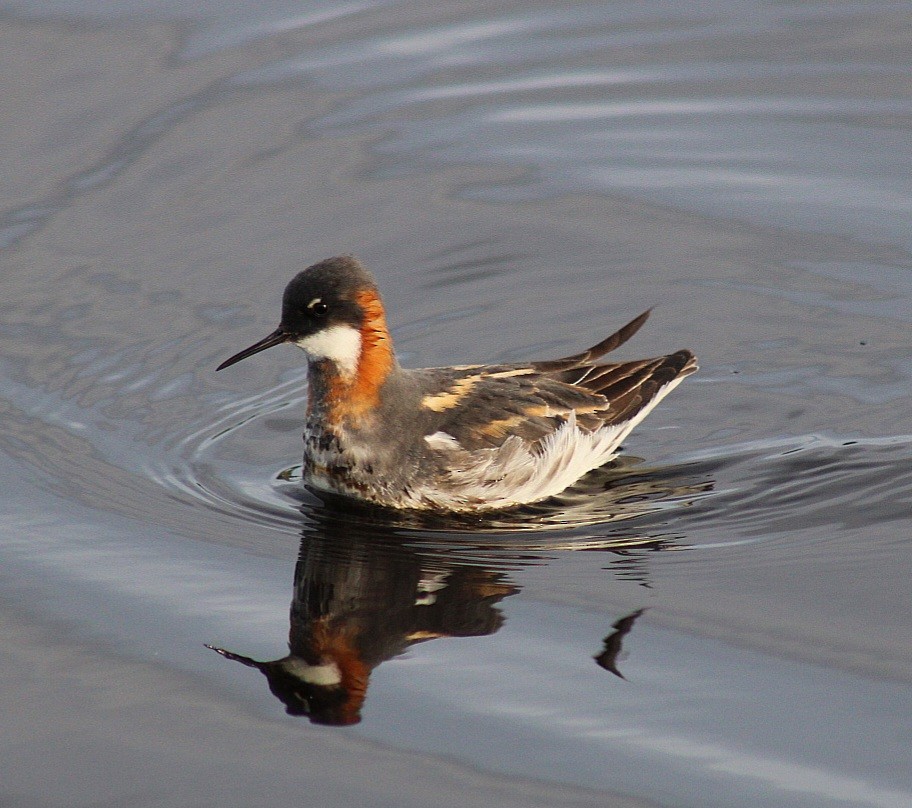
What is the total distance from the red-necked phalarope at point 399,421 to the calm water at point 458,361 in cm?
26

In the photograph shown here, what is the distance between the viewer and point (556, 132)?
13.9 metres

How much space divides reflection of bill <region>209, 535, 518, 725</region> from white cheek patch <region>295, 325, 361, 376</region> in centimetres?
115

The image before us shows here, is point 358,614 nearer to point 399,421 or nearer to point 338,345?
point 399,421

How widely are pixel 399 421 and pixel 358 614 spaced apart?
5.89 feet

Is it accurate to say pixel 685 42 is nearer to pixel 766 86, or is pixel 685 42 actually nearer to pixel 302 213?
pixel 766 86

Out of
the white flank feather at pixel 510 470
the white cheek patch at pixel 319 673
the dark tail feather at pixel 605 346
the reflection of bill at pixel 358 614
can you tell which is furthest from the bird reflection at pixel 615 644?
the dark tail feather at pixel 605 346

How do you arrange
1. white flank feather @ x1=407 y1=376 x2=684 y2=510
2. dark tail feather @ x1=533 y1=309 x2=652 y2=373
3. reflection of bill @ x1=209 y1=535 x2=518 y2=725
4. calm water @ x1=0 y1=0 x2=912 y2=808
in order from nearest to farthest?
calm water @ x1=0 y1=0 x2=912 y2=808, reflection of bill @ x1=209 y1=535 x2=518 y2=725, white flank feather @ x1=407 y1=376 x2=684 y2=510, dark tail feather @ x1=533 y1=309 x2=652 y2=373

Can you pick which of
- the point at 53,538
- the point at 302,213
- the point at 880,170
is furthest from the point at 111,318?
the point at 880,170

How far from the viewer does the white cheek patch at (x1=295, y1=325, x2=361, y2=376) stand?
929 cm

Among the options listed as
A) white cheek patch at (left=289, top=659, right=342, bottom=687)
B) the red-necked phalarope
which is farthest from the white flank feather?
white cheek patch at (left=289, top=659, right=342, bottom=687)

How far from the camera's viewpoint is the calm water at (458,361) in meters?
6.78

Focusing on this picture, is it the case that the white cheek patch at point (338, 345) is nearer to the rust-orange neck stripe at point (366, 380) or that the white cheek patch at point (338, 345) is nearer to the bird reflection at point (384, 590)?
the rust-orange neck stripe at point (366, 380)

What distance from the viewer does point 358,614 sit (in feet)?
26.1

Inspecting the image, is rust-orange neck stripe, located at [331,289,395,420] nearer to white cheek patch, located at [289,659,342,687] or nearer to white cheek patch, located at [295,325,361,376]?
white cheek patch, located at [295,325,361,376]
